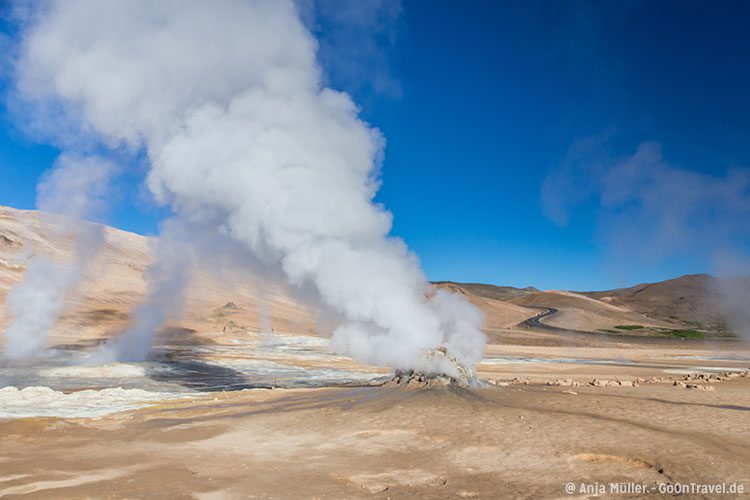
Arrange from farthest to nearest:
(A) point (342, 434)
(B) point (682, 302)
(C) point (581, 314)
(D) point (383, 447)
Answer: (B) point (682, 302), (C) point (581, 314), (A) point (342, 434), (D) point (383, 447)

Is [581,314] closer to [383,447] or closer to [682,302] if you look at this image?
[682,302]

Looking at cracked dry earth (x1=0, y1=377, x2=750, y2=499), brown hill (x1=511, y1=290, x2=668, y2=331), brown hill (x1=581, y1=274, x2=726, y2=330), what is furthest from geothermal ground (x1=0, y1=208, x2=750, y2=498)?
brown hill (x1=581, y1=274, x2=726, y2=330)

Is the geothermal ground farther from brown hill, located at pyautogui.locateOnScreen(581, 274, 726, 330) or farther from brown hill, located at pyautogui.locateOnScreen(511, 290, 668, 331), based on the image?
brown hill, located at pyautogui.locateOnScreen(581, 274, 726, 330)

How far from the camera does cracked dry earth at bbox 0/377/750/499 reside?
8.04 m

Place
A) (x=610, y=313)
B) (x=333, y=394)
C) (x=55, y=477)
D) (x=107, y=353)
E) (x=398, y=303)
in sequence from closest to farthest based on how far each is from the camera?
1. (x=55, y=477)
2. (x=333, y=394)
3. (x=398, y=303)
4. (x=107, y=353)
5. (x=610, y=313)

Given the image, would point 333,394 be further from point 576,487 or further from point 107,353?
point 107,353

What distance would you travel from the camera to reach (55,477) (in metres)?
8.42

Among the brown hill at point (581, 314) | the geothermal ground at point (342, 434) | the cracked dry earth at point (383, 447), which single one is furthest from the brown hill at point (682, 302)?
the cracked dry earth at point (383, 447)

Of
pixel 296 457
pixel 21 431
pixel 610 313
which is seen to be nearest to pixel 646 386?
pixel 296 457

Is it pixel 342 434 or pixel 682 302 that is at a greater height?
pixel 682 302

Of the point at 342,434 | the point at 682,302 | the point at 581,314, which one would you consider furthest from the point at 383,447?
the point at 682,302

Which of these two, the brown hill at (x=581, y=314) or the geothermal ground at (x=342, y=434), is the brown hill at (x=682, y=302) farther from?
the geothermal ground at (x=342, y=434)

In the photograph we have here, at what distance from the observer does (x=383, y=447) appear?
34.3 ft

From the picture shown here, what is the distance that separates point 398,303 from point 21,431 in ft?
39.4
